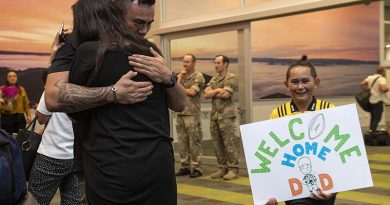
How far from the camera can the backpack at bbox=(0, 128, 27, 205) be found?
149cm

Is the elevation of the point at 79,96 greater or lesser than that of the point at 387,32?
lesser

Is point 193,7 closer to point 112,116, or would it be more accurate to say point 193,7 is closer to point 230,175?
point 230,175

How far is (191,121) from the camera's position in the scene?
24.2ft

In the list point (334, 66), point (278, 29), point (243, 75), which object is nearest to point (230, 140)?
point (243, 75)

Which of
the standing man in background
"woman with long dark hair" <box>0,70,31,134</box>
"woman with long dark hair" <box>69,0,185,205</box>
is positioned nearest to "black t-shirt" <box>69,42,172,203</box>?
"woman with long dark hair" <box>69,0,185,205</box>

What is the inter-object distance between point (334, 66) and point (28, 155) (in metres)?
11.7

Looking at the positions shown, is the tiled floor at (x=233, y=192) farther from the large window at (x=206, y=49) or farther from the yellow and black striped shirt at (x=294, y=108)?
the yellow and black striped shirt at (x=294, y=108)

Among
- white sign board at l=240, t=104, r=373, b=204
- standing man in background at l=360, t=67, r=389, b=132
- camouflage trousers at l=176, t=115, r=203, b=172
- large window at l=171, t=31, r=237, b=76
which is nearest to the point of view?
white sign board at l=240, t=104, r=373, b=204

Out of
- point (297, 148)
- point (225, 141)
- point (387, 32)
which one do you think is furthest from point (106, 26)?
point (387, 32)

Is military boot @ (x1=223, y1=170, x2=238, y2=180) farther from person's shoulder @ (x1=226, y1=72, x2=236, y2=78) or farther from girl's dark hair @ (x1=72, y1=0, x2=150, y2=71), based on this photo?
girl's dark hair @ (x1=72, y1=0, x2=150, y2=71)

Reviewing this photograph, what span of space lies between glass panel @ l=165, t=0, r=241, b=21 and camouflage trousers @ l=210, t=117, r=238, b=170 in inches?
74.1

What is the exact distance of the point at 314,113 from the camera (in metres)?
2.45

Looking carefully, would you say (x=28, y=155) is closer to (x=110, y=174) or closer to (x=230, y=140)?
(x=110, y=174)

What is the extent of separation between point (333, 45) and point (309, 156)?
39.3 ft
